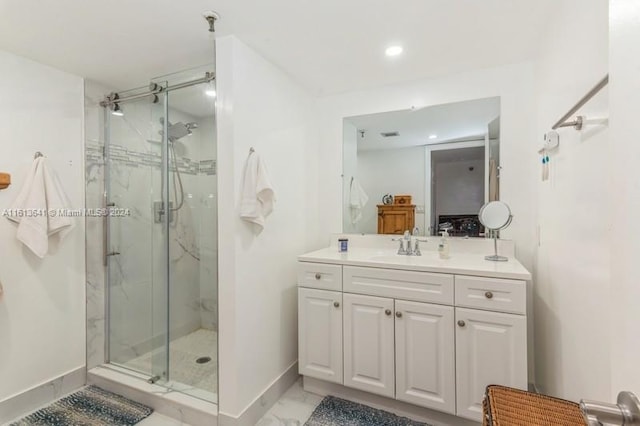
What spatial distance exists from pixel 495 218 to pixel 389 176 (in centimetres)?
84

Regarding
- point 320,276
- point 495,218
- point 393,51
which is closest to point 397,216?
point 495,218

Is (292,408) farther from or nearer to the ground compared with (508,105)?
nearer to the ground

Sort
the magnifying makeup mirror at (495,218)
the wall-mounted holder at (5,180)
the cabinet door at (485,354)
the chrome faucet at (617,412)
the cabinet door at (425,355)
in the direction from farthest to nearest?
the magnifying makeup mirror at (495,218) → the wall-mounted holder at (5,180) → the cabinet door at (425,355) → the cabinet door at (485,354) → the chrome faucet at (617,412)

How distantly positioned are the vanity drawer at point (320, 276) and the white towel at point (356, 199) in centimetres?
69

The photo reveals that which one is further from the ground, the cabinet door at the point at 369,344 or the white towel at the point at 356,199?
the white towel at the point at 356,199

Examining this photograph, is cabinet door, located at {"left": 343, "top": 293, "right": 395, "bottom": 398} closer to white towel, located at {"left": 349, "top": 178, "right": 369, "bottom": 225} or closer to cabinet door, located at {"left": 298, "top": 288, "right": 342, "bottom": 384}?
cabinet door, located at {"left": 298, "top": 288, "right": 342, "bottom": 384}

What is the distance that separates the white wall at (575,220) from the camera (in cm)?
104

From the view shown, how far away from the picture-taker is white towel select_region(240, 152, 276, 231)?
1786mm

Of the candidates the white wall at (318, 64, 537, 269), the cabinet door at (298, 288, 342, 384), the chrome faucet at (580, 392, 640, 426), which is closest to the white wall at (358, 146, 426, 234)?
the white wall at (318, 64, 537, 269)

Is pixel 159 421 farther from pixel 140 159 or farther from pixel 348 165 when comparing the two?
pixel 348 165

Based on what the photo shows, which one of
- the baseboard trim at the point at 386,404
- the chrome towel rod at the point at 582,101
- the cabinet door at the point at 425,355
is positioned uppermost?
the chrome towel rod at the point at 582,101

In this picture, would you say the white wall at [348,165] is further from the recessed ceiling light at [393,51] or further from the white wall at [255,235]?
the recessed ceiling light at [393,51]

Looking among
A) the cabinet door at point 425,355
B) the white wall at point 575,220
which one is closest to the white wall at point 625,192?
the white wall at point 575,220

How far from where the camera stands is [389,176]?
253cm
